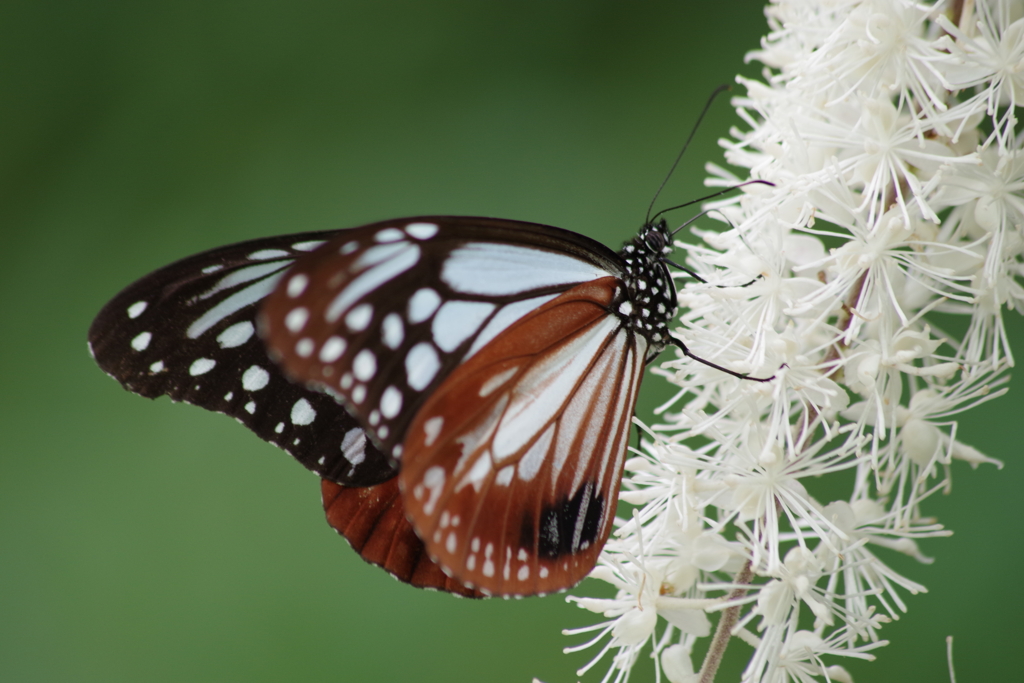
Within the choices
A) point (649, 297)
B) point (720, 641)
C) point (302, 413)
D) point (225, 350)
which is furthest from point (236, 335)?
point (720, 641)

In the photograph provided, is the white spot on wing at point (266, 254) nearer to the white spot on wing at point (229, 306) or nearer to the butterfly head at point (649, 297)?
the white spot on wing at point (229, 306)

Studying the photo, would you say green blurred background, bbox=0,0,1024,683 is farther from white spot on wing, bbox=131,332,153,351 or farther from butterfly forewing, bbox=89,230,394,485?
white spot on wing, bbox=131,332,153,351

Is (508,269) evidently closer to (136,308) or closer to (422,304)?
(422,304)

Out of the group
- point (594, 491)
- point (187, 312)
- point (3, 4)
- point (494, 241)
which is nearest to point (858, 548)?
point (594, 491)

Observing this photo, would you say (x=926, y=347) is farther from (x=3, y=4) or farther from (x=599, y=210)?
(x=3, y=4)

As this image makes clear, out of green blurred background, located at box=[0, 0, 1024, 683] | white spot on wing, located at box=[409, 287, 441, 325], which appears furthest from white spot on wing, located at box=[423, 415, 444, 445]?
green blurred background, located at box=[0, 0, 1024, 683]
